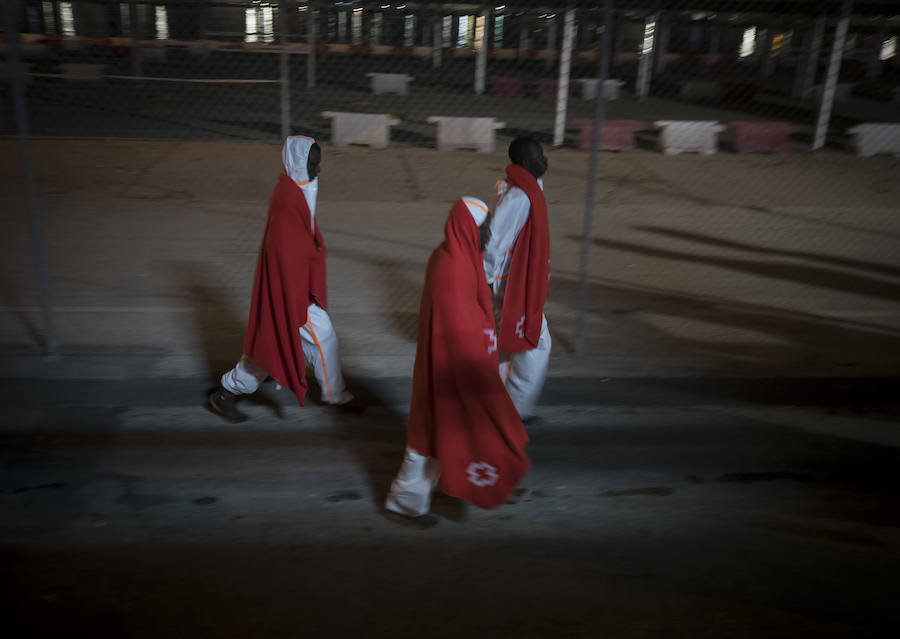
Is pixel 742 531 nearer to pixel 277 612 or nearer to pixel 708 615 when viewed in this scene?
pixel 708 615

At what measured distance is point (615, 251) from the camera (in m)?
8.74

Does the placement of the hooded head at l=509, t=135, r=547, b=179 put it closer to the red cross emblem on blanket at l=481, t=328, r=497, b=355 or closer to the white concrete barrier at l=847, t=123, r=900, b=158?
the red cross emblem on blanket at l=481, t=328, r=497, b=355

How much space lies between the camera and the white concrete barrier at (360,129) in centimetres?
1444

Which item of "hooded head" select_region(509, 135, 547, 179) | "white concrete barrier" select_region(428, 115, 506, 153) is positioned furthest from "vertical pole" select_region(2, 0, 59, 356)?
"white concrete barrier" select_region(428, 115, 506, 153)

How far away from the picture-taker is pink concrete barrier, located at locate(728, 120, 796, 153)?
15.3 m

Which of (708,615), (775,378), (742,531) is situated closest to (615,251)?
(775,378)

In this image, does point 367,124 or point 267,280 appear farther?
point 367,124

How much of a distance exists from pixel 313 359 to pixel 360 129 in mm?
10643

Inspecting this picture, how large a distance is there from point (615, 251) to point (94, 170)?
805 cm

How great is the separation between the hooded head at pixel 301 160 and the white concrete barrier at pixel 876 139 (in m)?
14.5

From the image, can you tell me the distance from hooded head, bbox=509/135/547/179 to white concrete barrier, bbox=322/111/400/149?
10.8 m

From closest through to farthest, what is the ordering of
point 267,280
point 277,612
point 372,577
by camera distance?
point 277,612 < point 372,577 < point 267,280

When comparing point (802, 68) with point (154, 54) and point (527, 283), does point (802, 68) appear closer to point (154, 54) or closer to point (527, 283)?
point (154, 54)

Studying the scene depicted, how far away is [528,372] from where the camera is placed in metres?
4.52
